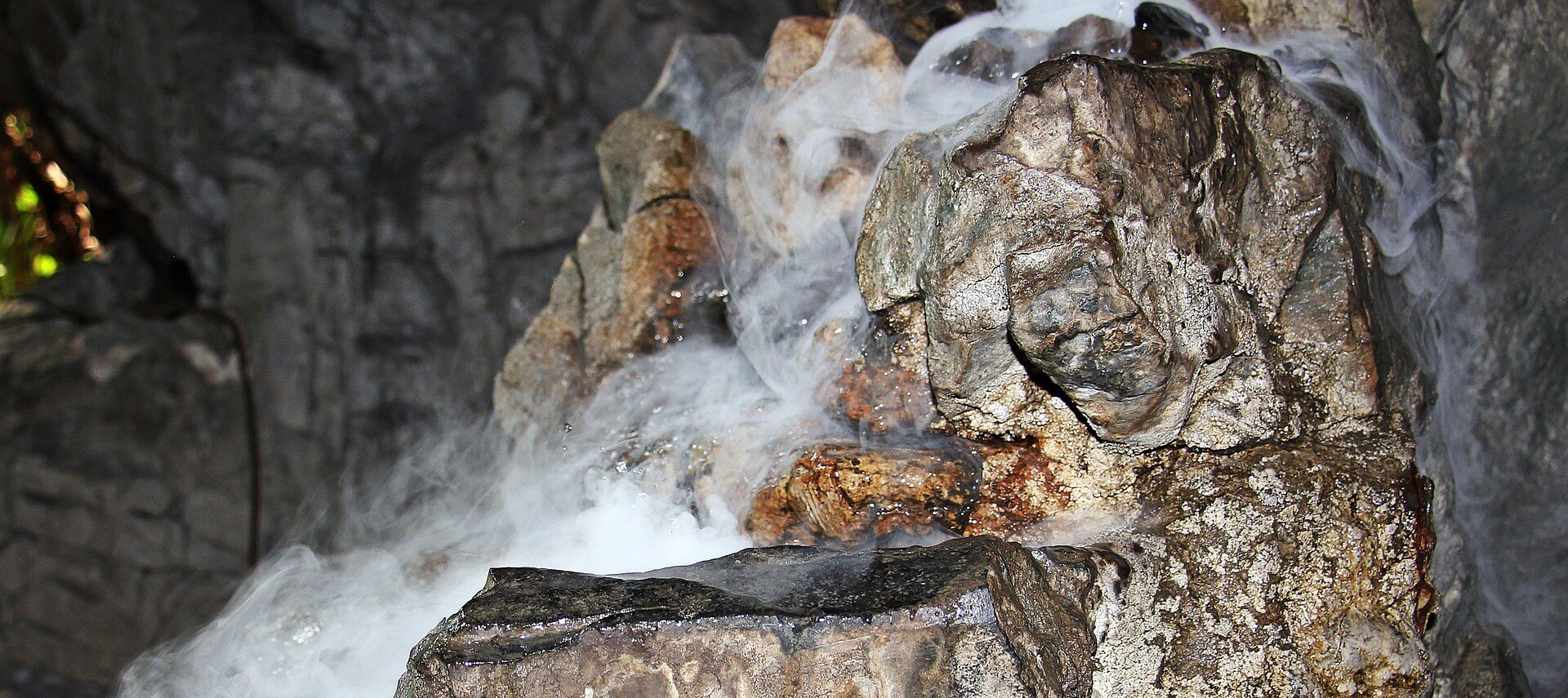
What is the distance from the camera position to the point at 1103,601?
2225mm

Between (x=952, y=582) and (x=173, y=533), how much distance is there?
15.5ft

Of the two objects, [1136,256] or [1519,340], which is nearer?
[1136,256]

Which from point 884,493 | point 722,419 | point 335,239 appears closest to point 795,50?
point 722,419

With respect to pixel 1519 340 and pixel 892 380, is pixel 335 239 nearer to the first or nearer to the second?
pixel 892 380

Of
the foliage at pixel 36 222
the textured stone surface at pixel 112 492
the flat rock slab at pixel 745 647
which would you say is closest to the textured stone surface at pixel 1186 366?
the flat rock slab at pixel 745 647

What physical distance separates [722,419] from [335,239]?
124 inches

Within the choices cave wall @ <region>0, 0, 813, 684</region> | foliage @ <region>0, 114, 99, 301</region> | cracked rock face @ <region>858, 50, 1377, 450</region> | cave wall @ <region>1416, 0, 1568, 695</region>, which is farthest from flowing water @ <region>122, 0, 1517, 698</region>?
foliage @ <region>0, 114, 99, 301</region>

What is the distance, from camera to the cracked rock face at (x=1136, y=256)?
2.19m

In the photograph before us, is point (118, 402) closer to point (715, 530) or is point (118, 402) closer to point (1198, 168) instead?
point (715, 530)

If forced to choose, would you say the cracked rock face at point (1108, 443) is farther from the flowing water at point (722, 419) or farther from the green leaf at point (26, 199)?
the green leaf at point (26, 199)

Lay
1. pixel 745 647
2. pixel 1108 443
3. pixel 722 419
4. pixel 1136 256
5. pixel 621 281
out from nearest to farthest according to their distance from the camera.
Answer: pixel 745 647
pixel 1136 256
pixel 1108 443
pixel 722 419
pixel 621 281

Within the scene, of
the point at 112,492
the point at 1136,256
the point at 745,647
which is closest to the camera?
the point at 745,647

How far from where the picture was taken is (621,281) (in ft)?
10.9

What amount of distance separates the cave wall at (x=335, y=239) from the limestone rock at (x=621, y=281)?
1699mm
